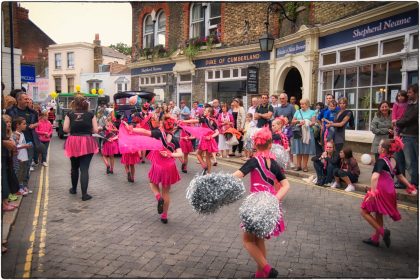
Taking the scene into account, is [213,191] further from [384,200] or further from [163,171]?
[384,200]

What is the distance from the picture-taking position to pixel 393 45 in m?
10.3

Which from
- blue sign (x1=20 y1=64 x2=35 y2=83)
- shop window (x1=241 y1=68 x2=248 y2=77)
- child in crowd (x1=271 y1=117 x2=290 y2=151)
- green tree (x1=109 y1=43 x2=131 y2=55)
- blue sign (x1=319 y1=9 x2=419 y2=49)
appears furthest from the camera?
green tree (x1=109 y1=43 x2=131 y2=55)

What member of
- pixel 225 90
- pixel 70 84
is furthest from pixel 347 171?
pixel 70 84

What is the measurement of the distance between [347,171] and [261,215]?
17.1ft

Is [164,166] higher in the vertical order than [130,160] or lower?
higher

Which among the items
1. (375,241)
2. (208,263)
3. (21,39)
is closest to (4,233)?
(208,263)

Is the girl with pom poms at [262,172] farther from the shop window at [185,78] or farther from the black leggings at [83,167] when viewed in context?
the shop window at [185,78]

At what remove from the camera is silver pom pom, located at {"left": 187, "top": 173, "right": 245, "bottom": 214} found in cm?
353

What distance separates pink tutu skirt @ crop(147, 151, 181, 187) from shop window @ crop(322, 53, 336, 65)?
8.95 m

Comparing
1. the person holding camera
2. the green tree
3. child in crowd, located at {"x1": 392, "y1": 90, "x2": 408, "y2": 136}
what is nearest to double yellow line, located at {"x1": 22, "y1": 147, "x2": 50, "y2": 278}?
the person holding camera

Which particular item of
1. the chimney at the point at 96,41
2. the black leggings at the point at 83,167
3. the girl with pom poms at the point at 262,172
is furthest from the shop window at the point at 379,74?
the chimney at the point at 96,41

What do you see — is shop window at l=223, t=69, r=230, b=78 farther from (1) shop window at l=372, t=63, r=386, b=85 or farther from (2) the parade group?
(1) shop window at l=372, t=63, r=386, b=85

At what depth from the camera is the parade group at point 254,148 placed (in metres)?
3.88

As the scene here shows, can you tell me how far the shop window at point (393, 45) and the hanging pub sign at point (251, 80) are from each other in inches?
232
